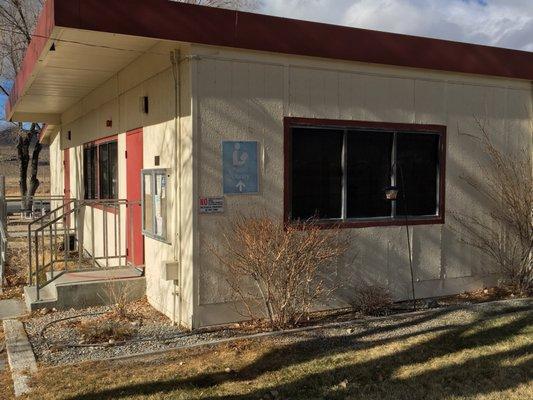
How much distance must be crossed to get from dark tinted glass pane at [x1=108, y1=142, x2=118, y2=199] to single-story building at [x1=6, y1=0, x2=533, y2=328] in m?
0.57

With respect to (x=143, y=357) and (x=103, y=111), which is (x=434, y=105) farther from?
(x=103, y=111)

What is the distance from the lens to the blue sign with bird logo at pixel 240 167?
20.1 ft

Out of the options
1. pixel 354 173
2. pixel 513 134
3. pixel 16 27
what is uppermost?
pixel 16 27

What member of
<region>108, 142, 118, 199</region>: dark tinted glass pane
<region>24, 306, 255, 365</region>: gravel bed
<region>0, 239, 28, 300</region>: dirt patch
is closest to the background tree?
<region>0, 239, 28, 300</region>: dirt patch

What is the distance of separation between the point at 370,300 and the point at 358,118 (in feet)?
7.37

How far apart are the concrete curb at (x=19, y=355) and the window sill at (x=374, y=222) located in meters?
3.04

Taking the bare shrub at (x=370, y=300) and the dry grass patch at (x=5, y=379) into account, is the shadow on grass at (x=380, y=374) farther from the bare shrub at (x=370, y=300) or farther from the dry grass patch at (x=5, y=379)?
the bare shrub at (x=370, y=300)

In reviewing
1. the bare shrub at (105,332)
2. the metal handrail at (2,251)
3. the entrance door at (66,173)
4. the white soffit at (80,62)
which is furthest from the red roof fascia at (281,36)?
the entrance door at (66,173)

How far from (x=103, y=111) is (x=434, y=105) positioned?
5743 mm

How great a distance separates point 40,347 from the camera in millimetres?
5582

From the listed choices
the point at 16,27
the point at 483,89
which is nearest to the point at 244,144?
→ the point at 483,89

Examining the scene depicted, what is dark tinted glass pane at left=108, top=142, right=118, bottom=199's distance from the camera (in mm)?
9266

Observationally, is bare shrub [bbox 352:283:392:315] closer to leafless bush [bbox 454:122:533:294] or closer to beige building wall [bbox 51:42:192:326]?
leafless bush [bbox 454:122:533:294]

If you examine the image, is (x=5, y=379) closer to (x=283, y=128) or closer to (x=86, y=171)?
(x=283, y=128)
